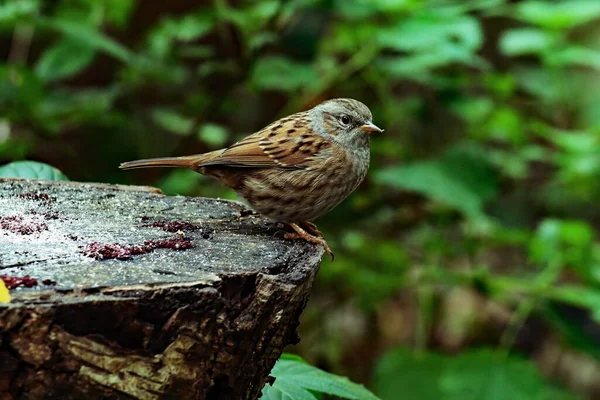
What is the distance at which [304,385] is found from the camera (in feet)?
7.60

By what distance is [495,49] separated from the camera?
7.52 meters

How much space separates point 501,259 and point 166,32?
4248 millimetres

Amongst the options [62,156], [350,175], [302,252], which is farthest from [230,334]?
[62,156]

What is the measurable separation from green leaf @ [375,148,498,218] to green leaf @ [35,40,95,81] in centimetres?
192

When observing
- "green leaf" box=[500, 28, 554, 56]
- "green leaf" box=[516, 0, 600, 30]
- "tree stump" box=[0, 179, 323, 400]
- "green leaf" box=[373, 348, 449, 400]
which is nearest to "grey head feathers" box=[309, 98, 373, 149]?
"tree stump" box=[0, 179, 323, 400]

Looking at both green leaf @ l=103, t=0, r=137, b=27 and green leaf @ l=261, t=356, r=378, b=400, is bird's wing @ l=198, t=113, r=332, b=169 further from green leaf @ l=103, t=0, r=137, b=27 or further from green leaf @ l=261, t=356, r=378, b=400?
green leaf @ l=103, t=0, r=137, b=27

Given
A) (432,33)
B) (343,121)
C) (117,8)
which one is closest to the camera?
(343,121)

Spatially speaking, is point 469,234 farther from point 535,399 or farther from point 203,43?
point 203,43

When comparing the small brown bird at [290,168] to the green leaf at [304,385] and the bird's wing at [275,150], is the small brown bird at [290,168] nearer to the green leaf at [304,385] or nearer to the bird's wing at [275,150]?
the bird's wing at [275,150]

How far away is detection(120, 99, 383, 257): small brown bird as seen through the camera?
10.5 ft

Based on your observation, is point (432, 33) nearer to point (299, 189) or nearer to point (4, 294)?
point (299, 189)

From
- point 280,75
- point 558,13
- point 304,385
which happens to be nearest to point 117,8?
point 280,75

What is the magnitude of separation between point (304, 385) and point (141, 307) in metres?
0.71

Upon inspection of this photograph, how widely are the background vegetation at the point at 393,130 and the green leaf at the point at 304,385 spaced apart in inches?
92.4
